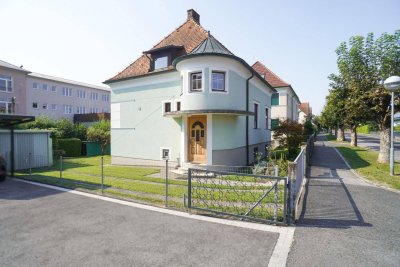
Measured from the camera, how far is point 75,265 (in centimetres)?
373

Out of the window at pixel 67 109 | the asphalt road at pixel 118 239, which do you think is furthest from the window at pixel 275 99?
the window at pixel 67 109

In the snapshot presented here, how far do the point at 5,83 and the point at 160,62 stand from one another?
2726 cm

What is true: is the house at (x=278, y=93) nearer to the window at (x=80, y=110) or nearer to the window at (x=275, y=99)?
the window at (x=275, y=99)

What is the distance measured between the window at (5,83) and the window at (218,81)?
3134 cm

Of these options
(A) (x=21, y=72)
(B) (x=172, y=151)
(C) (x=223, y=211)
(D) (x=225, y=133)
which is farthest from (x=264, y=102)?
(A) (x=21, y=72)

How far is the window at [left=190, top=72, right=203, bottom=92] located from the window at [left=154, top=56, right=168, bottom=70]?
2.94 metres

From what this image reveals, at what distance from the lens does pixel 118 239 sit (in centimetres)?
463

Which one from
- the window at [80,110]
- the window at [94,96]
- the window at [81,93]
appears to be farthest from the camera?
the window at [94,96]

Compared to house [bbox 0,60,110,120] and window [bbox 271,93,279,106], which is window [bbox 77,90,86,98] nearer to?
house [bbox 0,60,110,120]

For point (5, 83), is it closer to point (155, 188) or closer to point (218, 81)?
point (218, 81)

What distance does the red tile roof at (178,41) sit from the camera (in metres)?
14.4

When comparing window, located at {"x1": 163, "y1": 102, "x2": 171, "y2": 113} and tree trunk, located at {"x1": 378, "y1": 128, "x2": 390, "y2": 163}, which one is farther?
window, located at {"x1": 163, "y1": 102, "x2": 171, "y2": 113}

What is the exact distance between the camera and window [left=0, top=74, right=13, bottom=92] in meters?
28.9

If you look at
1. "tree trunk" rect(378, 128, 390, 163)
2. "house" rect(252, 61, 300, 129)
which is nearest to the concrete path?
"tree trunk" rect(378, 128, 390, 163)
